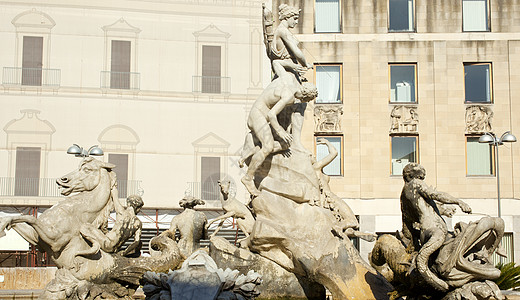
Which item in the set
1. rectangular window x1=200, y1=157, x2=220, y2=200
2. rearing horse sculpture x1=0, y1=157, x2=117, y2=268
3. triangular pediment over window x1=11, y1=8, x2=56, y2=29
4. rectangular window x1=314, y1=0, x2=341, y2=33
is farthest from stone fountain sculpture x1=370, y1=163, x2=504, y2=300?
triangular pediment over window x1=11, y1=8, x2=56, y2=29

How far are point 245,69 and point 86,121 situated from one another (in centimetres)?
698

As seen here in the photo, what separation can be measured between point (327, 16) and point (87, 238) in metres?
22.7

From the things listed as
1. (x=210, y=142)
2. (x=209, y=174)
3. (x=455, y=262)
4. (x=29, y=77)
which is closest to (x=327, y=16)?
(x=210, y=142)

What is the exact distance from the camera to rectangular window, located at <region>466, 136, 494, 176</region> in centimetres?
2969

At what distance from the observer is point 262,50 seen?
33.1m

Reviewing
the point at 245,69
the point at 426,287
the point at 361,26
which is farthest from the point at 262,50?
the point at 426,287

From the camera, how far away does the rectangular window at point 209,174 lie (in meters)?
31.3

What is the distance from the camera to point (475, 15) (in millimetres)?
30391

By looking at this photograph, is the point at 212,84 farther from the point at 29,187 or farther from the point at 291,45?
the point at 291,45

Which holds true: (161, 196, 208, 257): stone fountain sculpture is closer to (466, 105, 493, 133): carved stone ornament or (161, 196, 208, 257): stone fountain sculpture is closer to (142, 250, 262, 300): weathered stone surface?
(142, 250, 262, 300): weathered stone surface

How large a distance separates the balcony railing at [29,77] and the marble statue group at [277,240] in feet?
69.3

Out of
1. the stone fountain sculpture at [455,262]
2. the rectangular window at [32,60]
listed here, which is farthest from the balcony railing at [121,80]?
the stone fountain sculpture at [455,262]

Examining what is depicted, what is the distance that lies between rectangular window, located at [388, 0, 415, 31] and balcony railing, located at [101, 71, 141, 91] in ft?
34.3

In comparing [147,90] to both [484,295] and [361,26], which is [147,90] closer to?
[361,26]
